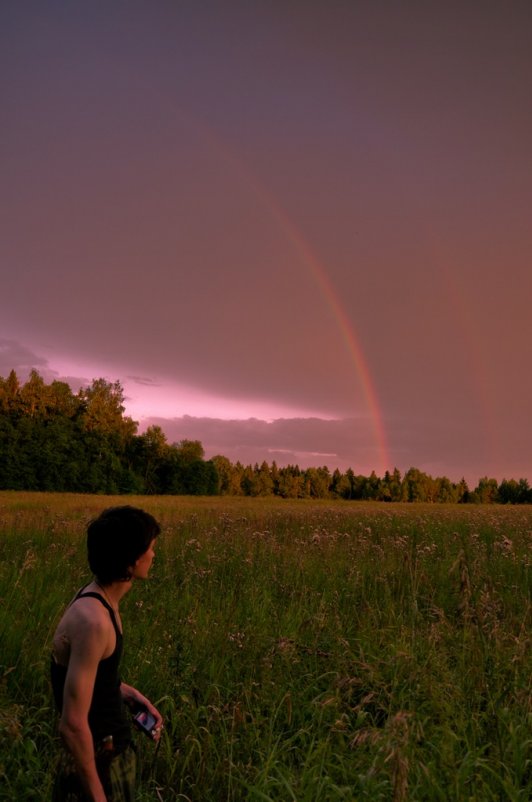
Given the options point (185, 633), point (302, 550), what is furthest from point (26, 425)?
point (185, 633)

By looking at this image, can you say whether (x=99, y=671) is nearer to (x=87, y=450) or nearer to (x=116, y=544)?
(x=116, y=544)

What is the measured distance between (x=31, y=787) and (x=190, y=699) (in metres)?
1.01

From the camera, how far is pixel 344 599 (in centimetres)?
680

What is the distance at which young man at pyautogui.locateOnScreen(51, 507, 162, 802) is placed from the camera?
214 cm

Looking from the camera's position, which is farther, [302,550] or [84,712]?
[302,550]

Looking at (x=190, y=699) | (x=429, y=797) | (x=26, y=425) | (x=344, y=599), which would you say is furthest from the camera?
(x=26, y=425)

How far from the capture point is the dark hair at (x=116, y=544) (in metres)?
2.43

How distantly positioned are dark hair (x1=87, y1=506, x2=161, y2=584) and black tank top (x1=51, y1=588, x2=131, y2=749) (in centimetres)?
12

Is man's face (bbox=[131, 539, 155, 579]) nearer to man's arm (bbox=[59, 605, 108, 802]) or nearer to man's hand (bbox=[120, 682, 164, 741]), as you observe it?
man's arm (bbox=[59, 605, 108, 802])

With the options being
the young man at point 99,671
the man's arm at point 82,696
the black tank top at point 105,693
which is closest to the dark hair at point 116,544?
the young man at point 99,671

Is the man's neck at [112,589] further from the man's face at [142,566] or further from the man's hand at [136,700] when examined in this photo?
the man's hand at [136,700]

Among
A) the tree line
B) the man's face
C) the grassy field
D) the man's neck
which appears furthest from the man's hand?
the tree line

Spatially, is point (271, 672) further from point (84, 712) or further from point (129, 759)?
point (84, 712)

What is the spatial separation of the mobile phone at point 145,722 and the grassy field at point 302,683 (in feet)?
1.53
